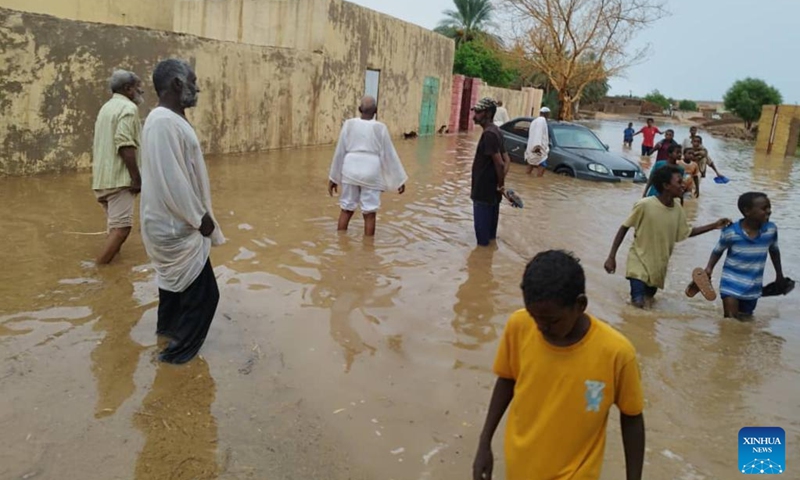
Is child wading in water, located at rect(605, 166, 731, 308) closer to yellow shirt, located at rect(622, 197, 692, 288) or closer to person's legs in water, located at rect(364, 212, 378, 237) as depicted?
yellow shirt, located at rect(622, 197, 692, 288)

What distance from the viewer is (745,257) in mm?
4922

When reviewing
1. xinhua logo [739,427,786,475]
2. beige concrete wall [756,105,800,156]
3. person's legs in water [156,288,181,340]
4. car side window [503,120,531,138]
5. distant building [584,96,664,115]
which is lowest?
xinhua logo [739,427,786,475]

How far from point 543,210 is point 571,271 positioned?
8.04 m

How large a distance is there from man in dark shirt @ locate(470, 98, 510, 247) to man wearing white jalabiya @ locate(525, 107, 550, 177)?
6.55m

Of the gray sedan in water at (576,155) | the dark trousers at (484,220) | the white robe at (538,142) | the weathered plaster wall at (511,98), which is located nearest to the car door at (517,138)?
the gray sedan in water at (576,155)

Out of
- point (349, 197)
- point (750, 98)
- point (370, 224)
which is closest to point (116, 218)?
point (349, 197)

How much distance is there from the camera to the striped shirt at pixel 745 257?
4.89m

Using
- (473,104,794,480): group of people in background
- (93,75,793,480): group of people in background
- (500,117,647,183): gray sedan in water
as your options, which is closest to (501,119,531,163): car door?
(500,117,647,183): gray sedan in water

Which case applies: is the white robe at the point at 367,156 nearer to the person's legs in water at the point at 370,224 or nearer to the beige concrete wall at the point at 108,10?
the person's legs in water at the point at 370,224

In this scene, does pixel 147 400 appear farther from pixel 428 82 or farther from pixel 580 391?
pixel 428 82

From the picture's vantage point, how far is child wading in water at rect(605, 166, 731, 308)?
5035mm

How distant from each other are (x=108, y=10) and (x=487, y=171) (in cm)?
1246

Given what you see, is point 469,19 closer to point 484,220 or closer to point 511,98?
point 511,98

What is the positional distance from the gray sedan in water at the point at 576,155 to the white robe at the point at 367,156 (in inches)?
298
